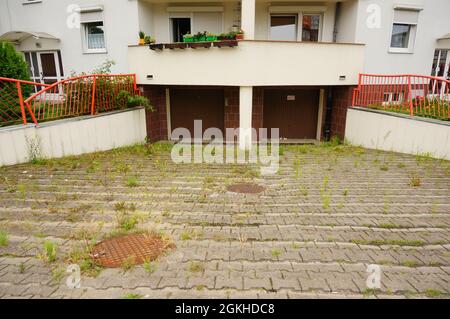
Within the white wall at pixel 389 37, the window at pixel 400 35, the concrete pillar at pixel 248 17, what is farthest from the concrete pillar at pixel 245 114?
the window at pixel 400 35

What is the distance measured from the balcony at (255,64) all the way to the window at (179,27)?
2.64 m

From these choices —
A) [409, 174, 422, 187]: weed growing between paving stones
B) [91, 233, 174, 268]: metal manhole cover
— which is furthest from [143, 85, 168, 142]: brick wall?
[409, 174, 422, 187]: weed growing between paving stones

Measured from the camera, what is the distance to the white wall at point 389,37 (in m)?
11.7

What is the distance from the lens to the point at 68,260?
3.26 meters

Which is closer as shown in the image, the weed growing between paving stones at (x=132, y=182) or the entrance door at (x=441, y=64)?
the weed growing between paving stones at (x=132, y=182)

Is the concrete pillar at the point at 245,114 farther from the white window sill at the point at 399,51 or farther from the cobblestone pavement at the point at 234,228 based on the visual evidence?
the white window sill at the point at 399,51

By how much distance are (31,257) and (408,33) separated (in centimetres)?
1539

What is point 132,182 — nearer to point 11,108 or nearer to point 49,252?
point 49,252

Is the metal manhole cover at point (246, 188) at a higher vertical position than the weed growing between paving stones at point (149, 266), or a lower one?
lower

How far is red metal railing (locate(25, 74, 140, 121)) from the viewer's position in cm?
784

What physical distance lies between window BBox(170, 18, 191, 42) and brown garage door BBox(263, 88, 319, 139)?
14.7ft

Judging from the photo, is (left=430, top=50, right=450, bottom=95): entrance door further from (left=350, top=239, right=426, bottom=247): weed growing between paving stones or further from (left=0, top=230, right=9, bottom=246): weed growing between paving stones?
(left=0, top=230, right=9, bottom=246): weed growing between paving stones

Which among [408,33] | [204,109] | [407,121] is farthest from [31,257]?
[408,33]
